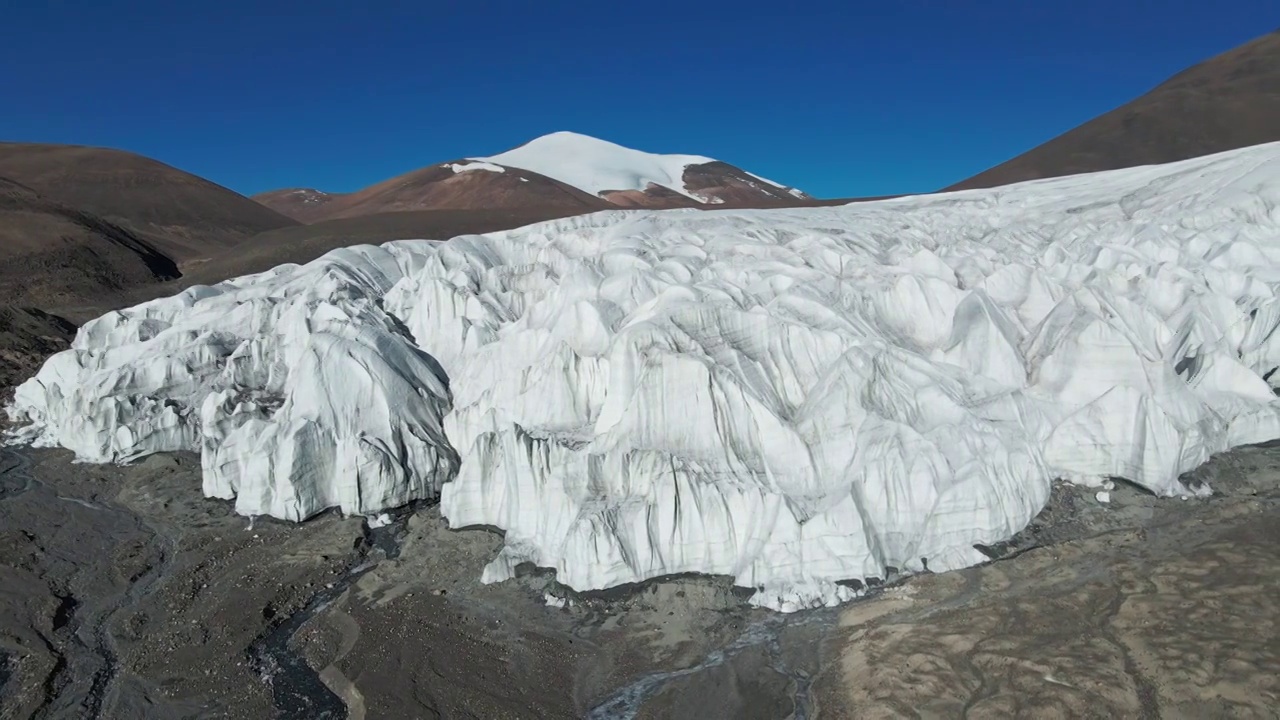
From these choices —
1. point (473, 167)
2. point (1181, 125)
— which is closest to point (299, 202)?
point (473, 167)

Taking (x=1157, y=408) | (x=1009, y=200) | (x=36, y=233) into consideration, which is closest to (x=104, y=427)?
(x=1157, y=408)

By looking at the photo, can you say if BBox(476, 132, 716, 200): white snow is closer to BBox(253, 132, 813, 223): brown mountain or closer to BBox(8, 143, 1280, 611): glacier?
BBox(253, 132, 813, 223): brown mountain

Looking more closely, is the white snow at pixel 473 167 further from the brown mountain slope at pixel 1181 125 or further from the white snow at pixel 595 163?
the brown mountain slope at pixel 1181 125

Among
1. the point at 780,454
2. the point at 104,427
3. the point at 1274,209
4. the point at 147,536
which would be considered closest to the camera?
the point at 780,454

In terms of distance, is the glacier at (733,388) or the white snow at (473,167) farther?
the white snow at (473,167)

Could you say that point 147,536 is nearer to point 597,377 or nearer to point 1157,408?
point 597,377

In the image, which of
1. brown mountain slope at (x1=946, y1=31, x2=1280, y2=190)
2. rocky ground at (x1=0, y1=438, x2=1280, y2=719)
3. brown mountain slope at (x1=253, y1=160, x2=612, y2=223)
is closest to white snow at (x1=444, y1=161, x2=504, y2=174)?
brown mountain slope at (x1=253, y1=160, x2=612, y2=223)

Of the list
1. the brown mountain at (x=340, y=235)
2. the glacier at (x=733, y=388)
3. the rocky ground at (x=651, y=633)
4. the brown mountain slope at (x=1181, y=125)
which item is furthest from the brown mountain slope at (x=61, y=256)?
the brown mountain slope at (x=1181, y=125)
